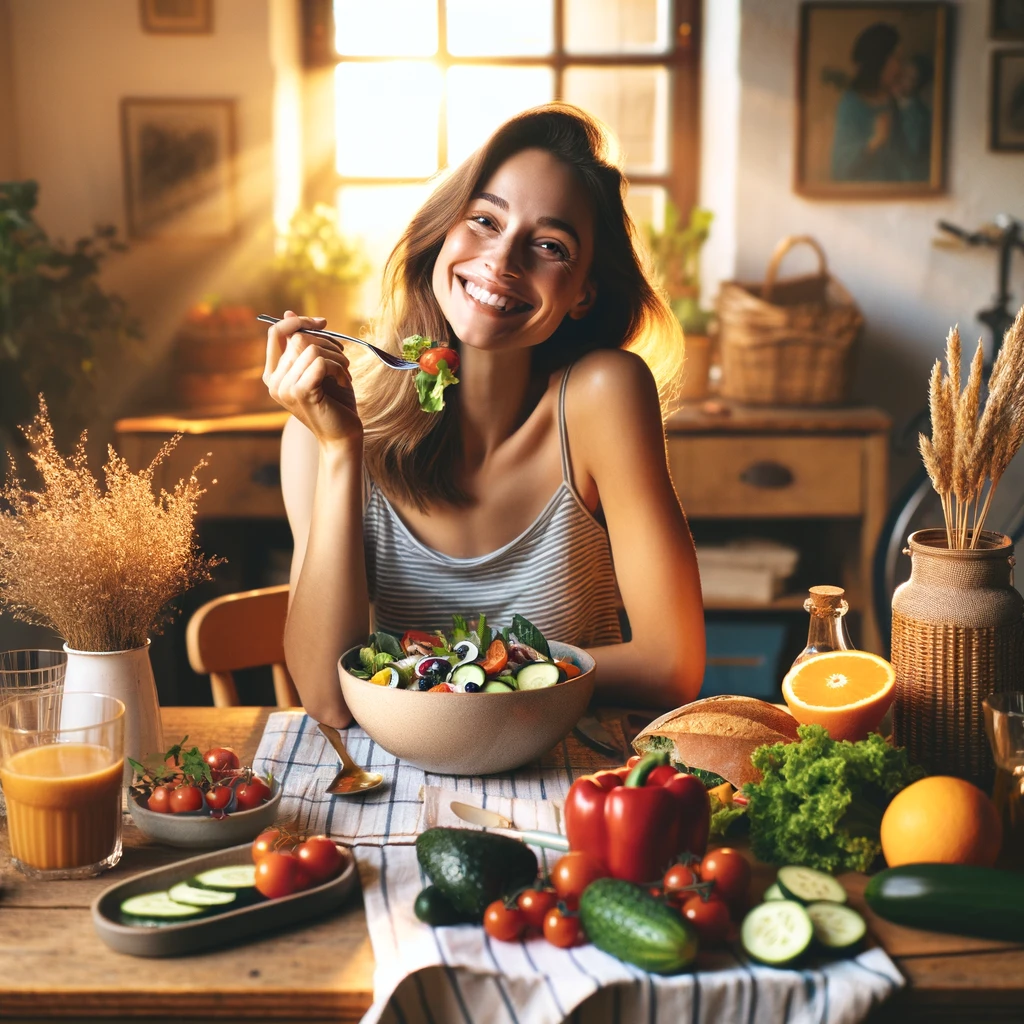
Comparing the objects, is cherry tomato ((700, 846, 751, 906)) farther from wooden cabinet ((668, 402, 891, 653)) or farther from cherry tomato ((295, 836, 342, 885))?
wooden cabinet ((668, 402, 891, 653))

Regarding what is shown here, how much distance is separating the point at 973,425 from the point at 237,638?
1.10 meters

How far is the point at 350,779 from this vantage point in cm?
118

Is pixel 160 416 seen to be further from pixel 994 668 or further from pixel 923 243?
pixel 994 668

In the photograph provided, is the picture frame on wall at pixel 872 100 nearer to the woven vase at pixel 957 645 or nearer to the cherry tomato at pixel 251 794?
the woven vase at pixel 957 645

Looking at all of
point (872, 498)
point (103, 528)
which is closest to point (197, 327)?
point (872, 498)

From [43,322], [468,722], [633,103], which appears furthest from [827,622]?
[633,103]

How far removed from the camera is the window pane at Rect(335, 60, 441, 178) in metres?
3.51

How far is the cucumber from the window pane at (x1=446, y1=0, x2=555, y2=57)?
3102mm

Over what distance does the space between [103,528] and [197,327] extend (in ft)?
7.10

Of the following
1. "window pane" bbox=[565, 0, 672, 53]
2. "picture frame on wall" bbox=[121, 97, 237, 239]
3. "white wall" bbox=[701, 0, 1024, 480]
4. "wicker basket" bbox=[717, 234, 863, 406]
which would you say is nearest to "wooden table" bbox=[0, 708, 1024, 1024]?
"wicker basket" bbox=[717, 234, 863, 406]

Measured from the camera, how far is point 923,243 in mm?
3266

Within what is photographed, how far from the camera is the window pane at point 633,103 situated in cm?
350

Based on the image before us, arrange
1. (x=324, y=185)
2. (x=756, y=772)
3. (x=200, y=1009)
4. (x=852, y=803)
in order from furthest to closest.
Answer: (x=324, y=185)
(x=756, y=772)
(x=852, y=803)
(x=200, y=1009)

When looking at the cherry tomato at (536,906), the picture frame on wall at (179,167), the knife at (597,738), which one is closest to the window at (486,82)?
the picture frame on wall at (179,167)
